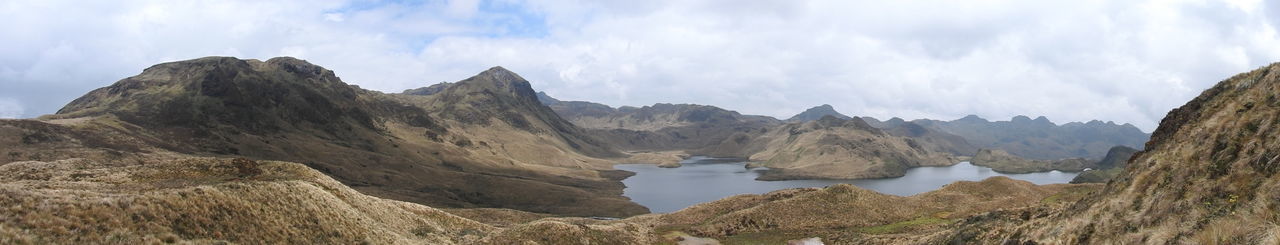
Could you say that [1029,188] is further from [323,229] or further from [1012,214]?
[323,229]

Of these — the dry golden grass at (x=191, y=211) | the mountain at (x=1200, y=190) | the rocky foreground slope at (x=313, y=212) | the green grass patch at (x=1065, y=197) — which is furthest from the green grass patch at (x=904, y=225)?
the dry golden grass at (x=191, y=211)

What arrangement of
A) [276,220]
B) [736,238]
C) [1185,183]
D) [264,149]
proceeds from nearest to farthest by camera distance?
[1185,183] < [276,220] < [736,238] < [264,149]

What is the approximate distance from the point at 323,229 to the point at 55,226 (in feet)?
43.3

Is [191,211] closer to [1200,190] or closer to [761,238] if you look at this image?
[1200,190]

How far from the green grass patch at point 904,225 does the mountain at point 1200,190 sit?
20677 millimetres

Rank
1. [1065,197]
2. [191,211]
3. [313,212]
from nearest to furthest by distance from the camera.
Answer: [191,211]
[313,212]
[1065,197]

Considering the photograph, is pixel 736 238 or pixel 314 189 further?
pixel 736 238

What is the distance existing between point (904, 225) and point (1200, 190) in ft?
115

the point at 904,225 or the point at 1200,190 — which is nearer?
the point at 1200,190

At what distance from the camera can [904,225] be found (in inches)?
2185

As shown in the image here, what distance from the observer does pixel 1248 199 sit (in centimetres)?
1925

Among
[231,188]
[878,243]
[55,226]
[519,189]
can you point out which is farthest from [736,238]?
[519,189]

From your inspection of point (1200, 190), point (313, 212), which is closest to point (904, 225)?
point (1200, 190)

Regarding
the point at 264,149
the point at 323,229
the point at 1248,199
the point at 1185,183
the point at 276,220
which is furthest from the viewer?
the point at 264,149
